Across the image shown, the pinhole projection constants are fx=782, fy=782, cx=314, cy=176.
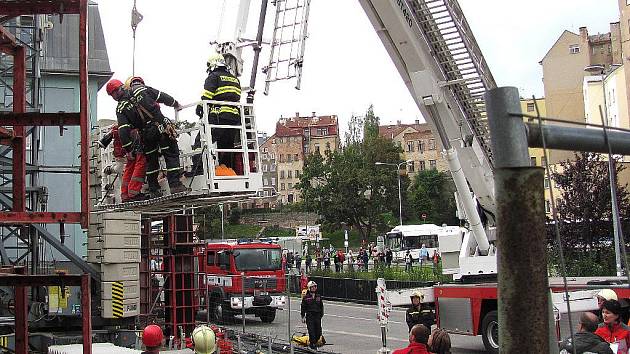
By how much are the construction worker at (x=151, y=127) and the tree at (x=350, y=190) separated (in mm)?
61816

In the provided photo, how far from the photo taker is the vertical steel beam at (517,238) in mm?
2113

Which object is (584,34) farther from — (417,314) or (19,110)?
(19,110)

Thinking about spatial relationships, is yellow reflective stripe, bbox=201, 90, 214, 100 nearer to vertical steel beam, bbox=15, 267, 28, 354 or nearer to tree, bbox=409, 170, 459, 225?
vertical steel beam, bbox=15, 267, 28, 354

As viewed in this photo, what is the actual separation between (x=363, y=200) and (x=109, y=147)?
60.7 metres

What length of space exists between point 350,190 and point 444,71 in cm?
6012

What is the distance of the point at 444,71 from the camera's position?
12273 millimetres

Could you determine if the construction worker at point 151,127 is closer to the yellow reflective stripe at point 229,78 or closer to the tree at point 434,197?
the yellow reflective stripe at point 229,78

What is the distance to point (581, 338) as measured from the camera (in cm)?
534

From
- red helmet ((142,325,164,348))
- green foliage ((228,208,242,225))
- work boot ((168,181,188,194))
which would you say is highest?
green foliage ((228,208,242,225))

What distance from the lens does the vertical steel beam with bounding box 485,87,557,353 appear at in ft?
6.93

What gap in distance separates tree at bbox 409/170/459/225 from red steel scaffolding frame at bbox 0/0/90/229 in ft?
230

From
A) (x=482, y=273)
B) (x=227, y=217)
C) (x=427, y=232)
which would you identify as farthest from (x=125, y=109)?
(x=227, y=217)

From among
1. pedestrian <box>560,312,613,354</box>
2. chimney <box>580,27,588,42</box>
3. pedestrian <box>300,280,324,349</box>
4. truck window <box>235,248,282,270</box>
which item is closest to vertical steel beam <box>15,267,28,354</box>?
pedestrian <box>560,312,613,354</box>

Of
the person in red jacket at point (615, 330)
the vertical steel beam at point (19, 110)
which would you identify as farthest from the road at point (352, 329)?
the person in red jacket at point (615, 330)
